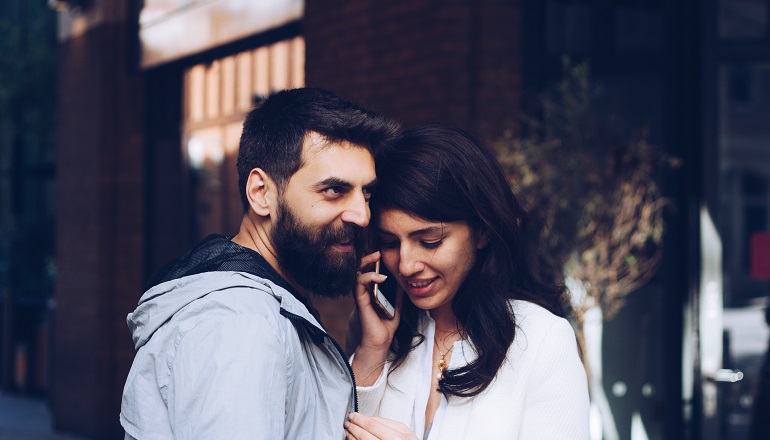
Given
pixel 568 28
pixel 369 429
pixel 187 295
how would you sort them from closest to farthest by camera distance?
pixel 187 295 < pixel 369 429 < pixel 568 28

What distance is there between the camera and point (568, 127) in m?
4.67

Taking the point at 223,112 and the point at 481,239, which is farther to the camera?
the point at 223,112

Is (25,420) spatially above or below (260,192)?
below

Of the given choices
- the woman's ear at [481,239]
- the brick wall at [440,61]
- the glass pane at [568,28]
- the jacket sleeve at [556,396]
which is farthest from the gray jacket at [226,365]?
the glass pane at [568,28]

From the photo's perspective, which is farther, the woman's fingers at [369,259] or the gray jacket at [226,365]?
the woman's fingers at [369,259]

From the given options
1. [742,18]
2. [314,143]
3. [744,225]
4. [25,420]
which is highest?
[742,18]

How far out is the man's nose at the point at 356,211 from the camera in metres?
2.20

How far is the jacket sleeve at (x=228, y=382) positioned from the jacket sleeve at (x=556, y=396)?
756mm

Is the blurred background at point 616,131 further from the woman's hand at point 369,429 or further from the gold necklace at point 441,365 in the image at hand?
the woman's hand at point 369,429

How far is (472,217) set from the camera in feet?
8.41

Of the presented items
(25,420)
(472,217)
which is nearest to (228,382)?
(472,217)

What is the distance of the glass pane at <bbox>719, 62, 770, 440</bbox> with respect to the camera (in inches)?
200

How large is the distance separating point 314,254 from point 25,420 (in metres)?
8.51

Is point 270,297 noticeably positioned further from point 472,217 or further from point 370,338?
point 472,217
